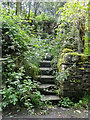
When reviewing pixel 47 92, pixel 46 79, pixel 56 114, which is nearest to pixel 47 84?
pixel 46 79

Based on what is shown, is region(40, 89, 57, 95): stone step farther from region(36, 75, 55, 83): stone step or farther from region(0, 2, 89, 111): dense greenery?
region(36, 75, 55, 83): stone step

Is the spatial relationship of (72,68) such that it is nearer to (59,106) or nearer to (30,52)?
(59,106)

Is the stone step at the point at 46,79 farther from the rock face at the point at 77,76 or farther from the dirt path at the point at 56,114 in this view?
the dirt path at the point at 56,114

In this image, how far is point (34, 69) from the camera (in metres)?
2.20

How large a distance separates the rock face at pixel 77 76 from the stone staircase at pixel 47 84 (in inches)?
10.0

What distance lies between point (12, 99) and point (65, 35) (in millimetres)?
2350

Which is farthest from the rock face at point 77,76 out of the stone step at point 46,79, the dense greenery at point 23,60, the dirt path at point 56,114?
the stone step at point 46,79

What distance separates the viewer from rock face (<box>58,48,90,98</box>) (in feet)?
6.54

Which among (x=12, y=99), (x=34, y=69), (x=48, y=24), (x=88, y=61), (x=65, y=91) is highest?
(x=48, y=24)

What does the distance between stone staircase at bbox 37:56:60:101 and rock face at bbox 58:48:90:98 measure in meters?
0.25

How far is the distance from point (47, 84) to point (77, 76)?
0.69 meters

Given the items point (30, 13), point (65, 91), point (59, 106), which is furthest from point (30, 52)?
point (30, 13)

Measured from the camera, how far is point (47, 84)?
2.32m

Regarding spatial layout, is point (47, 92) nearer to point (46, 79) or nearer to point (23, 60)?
point (46, 79)
